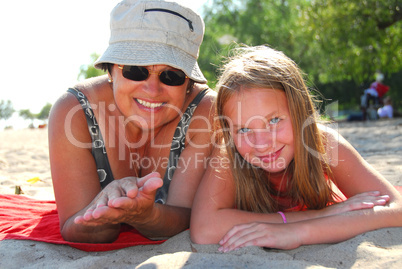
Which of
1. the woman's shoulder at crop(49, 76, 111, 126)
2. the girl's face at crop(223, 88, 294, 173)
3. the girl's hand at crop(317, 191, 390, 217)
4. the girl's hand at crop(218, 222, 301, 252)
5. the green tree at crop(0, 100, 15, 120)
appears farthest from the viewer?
the green tree at crop(0, 100, 15, 120)

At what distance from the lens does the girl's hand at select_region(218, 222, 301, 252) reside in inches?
80.3

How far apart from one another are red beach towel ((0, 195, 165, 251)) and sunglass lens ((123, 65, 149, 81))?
1.02 metres

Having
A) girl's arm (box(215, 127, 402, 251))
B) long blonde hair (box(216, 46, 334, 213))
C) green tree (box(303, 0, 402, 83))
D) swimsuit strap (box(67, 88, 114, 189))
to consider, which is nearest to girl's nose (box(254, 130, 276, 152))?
long blonde hair (box(216, 46, 334, 213))

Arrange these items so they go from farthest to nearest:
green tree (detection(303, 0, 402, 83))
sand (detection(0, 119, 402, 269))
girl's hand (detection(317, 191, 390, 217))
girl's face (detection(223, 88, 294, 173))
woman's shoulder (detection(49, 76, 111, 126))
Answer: green tree (detection(303, 0, 402, 83)), woman's shoulder (detection(49, 76, 111, 126)), girl's face (detection(223, 88, 294, 173)), girl's hand (detection(317, 191, 390, 217)), sand (detection(0, 119, 402, 269))

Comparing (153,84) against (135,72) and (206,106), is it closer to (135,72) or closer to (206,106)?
(135,72)

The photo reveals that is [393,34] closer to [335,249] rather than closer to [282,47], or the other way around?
[282,47]

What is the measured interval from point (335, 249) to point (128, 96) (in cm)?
152

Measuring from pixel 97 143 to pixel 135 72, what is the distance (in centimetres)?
59

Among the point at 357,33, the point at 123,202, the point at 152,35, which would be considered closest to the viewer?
the point at 123,202

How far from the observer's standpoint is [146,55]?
7.76 ft

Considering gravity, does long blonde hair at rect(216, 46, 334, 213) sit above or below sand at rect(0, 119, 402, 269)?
above

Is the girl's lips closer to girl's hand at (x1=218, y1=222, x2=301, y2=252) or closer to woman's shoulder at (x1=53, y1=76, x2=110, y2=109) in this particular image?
girl's hand at (x1=218, y1=222, x2=301, y2=252)

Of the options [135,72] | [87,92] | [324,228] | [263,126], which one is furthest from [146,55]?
[324,228]

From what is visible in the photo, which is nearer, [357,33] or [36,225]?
[36,225]
